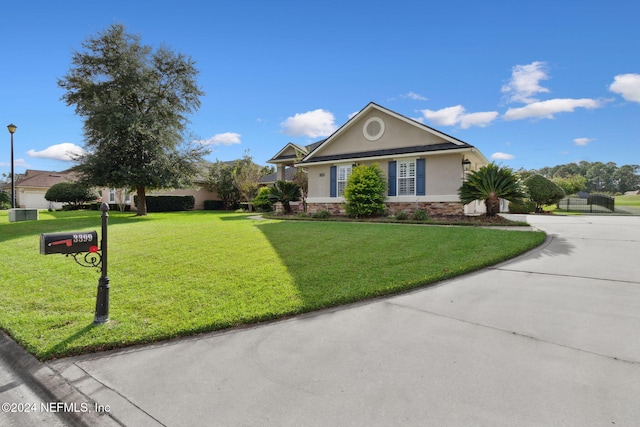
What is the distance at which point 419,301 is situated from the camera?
13.0 ft

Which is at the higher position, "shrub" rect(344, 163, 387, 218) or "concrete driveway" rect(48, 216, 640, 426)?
"shrub" rect(344, 163, 387, 218)

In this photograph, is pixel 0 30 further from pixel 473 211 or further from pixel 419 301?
pixel 473 211

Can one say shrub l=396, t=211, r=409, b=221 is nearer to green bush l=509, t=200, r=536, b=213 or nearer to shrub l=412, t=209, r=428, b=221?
shrub l=412, t=209, r=428, b=221

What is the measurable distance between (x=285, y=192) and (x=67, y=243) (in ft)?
48.4

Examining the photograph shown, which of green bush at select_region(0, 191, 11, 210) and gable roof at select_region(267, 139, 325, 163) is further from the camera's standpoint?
green bush at select_region(0, 191, 11, 210)

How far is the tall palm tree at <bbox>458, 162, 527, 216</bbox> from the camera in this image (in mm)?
11586

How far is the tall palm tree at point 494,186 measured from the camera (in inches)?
456

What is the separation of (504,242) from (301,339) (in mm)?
6462

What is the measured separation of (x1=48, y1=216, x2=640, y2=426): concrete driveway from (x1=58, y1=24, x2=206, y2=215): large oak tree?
17279mm

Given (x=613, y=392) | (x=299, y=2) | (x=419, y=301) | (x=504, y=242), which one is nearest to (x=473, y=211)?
(x=504, y=242)

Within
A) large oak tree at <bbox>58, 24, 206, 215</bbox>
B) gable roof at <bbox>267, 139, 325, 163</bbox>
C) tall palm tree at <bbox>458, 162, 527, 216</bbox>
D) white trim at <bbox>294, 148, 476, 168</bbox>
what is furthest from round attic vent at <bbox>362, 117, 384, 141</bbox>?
large oak tree at <bbox>58, 24, 206, 215</bbox>

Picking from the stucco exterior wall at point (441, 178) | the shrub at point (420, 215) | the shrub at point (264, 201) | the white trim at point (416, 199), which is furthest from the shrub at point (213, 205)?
the shrub at point (420, 215)

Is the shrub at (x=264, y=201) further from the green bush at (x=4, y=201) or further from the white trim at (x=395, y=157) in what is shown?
the green bush at (x=4, y=201)

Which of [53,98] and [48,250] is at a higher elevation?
[53,98]
